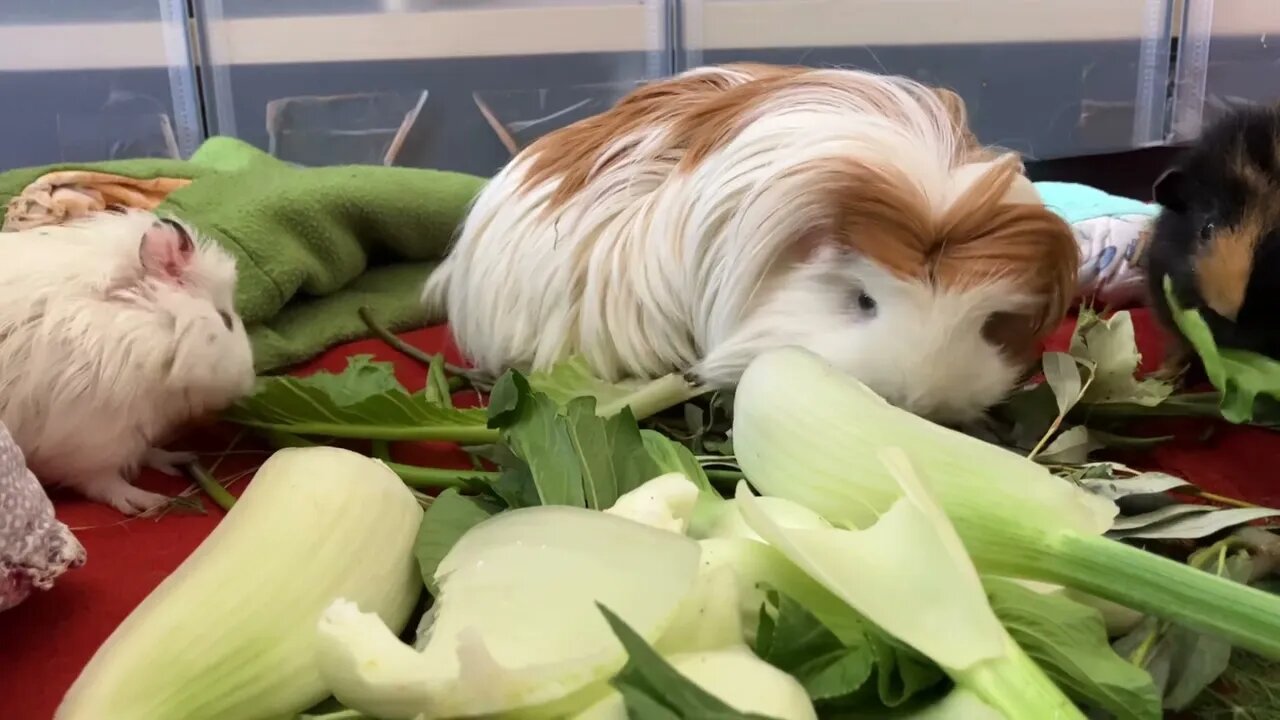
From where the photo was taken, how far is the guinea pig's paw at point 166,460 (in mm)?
868

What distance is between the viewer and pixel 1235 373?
36.6 inches

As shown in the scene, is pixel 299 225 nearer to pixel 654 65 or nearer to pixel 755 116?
pixel 755 116

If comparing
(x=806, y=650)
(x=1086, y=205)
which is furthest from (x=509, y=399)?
(x=1086, y=205)

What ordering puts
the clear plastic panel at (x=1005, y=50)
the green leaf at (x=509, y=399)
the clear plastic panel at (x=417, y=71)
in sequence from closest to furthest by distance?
1. the green leaf at (x=509, y=399)
2. the clear plastic panel at (x=417, y=71)
3. the clear plastic panel at (x=1005, y=50)

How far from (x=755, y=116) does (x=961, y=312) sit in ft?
0.92

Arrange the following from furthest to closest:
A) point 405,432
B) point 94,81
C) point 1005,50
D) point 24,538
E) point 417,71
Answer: point 1005,50 → point 417,71 → point 94,81 → point 405,432 → point 24,538

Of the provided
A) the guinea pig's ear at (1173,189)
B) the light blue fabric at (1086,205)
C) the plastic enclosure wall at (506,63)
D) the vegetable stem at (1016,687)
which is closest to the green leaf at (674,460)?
the vegetable stem at (1016,687)

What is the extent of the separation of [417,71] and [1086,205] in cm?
138

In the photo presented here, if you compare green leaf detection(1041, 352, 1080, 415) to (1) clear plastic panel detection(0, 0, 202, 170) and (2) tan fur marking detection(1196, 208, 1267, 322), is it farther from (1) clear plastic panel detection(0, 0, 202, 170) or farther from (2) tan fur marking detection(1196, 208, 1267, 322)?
(1) clear plastic panel detection(0, 0, 202, 170)

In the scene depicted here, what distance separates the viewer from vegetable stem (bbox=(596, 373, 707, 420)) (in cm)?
90

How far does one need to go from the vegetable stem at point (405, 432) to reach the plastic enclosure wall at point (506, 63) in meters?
1.42

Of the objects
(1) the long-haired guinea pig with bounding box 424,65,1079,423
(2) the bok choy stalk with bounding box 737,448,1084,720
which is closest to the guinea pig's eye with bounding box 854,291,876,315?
(1) the long-haired guinea pig with bounding box 424,65,1079,423

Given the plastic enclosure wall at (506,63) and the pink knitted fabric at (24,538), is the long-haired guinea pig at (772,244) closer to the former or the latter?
the pink knitted fabric at (24,538)

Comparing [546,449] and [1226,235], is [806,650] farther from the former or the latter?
[1226,235]
